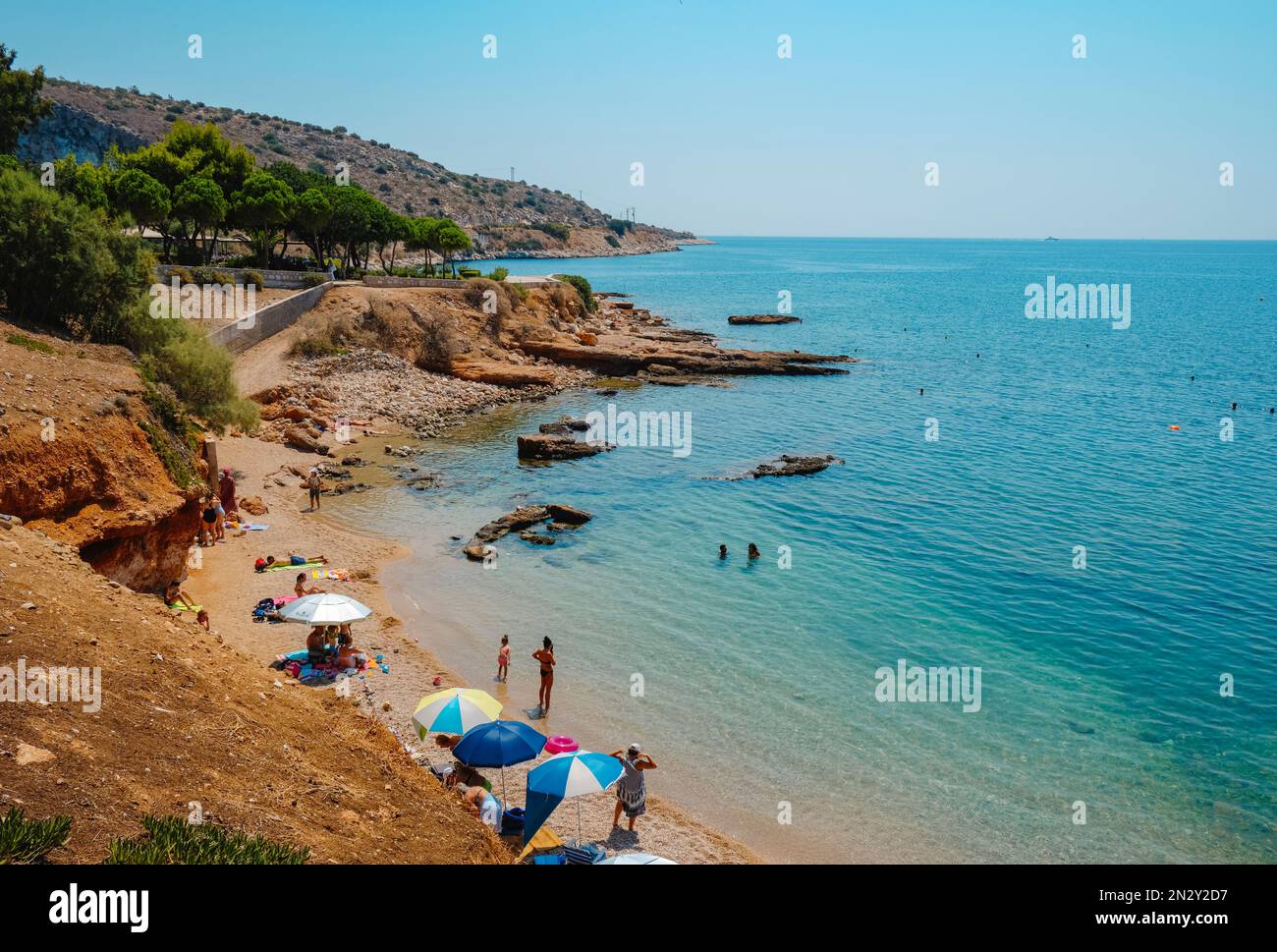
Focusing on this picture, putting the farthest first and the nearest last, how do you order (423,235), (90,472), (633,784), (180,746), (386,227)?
(423,235), (386,227), (90,472), (633,784), (180,746)

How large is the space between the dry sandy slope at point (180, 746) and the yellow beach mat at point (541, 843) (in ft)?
4.69

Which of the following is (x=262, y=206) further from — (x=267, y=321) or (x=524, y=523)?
(x=524, y=523)

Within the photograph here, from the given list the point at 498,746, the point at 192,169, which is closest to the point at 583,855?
the point at 498,746

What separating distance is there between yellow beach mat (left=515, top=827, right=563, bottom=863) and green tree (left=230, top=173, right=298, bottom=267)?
49.4 meters

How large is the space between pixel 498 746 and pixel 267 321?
37636 mm

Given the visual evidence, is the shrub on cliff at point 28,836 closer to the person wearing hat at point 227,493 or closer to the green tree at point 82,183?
the person wearing hat at point 227,493

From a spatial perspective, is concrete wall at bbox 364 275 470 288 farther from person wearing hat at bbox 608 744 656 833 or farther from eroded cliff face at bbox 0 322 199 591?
person wearing hat at bbox 608 744 656 833

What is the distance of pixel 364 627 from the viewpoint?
22.7 meters

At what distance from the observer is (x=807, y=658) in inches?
878

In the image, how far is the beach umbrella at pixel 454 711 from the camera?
52.1 feet

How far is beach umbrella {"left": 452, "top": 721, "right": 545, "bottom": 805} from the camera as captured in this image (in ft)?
48.9

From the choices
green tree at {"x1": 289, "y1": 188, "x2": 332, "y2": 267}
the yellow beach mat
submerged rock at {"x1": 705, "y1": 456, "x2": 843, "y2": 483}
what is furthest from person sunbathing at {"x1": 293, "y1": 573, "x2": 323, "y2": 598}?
green tree at {"x1": 289, "y1": 188, "x2": 332, "y2": 267}
